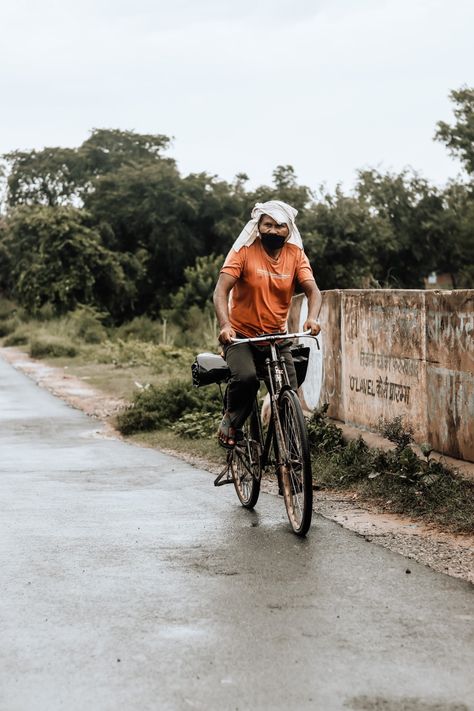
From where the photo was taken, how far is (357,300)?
32.4 ft

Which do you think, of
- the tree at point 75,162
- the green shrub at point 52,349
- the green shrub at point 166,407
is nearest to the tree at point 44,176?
the tree at point 75,162

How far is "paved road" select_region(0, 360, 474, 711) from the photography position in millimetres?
3998

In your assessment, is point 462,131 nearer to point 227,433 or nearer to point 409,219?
point 409,219

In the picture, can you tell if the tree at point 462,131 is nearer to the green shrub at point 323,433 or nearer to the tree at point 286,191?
the tree at point 286,191

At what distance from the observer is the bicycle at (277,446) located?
6689 mm

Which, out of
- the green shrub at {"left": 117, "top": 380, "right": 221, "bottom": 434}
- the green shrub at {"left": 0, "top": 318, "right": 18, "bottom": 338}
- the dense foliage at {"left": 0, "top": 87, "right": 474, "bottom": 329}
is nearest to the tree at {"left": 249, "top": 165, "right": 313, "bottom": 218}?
the dense foliage at {"left": 0, "top": 87, "right": 474, "bottom": 329}

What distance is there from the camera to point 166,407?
14492 millimetres

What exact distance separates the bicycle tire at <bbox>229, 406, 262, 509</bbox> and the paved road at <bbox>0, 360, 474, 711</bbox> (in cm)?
15

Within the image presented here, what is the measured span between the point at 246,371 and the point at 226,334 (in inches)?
13.9

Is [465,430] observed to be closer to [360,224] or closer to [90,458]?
[90,458]

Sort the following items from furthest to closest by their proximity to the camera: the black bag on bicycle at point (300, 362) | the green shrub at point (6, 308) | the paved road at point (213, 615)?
the green shrub at point (6, 308) < the black bag on bicycle at point (300, 362) < the paved road at point (213, 615)

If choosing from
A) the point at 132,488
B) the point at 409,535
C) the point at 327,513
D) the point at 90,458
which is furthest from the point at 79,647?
the point at 90,458

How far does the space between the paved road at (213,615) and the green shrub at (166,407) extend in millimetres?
5807

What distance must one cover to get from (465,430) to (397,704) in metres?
4.26
